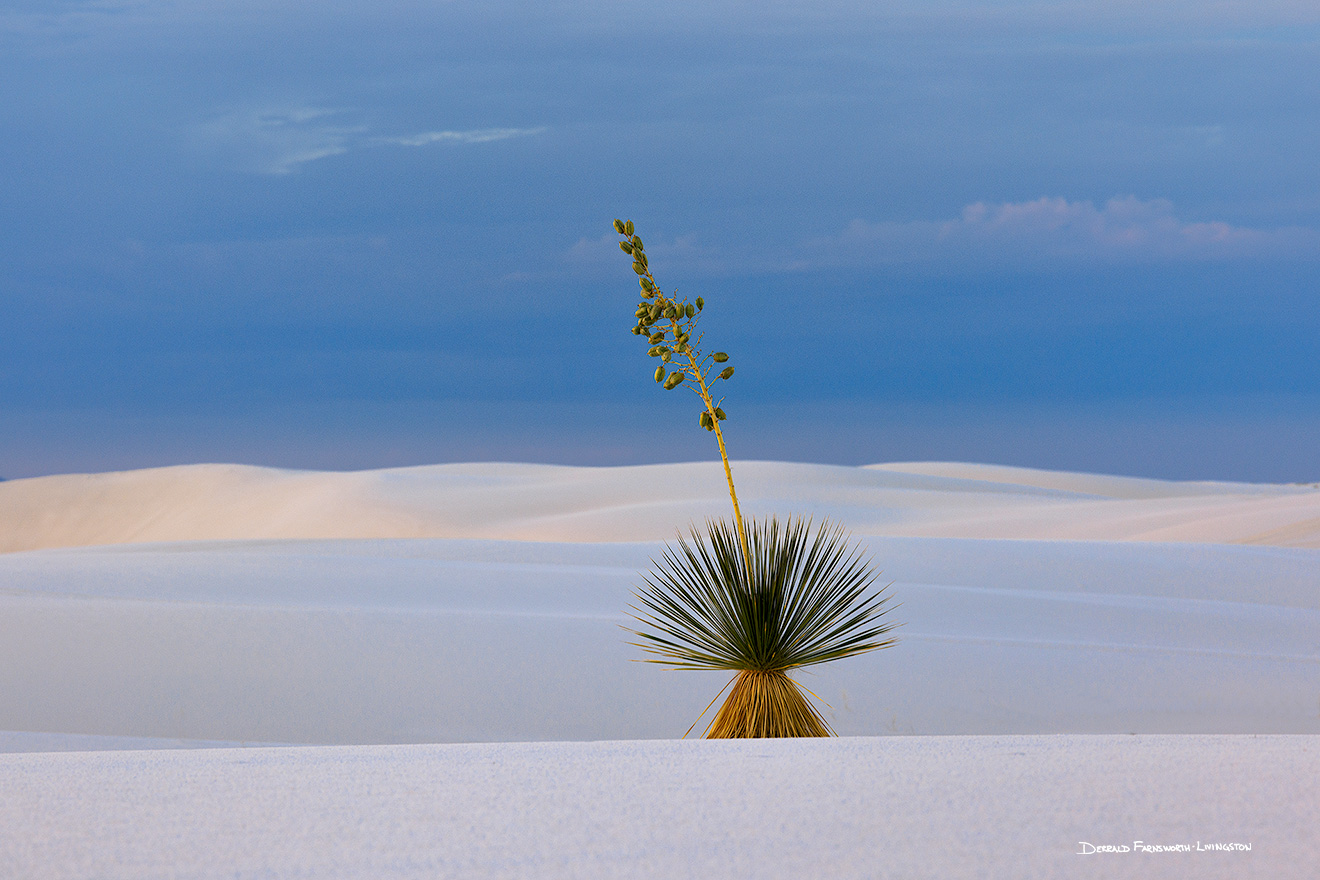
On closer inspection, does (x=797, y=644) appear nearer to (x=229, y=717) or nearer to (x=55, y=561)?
(x=229, y=717)

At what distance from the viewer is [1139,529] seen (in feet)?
96.7

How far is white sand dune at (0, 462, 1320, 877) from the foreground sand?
0.6 inches

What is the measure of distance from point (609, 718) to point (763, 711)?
3497 millimetres

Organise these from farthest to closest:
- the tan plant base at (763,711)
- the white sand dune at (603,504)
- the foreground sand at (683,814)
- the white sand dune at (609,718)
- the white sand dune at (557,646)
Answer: the white sand dune at (603,504) → the white sand dune at (557,646) → the tan plant base at (763,711) → the white sand dune at (609,718) → the foreground sand at (683,814)

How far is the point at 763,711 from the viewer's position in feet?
22.3

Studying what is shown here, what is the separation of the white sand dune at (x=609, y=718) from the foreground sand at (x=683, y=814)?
16mm

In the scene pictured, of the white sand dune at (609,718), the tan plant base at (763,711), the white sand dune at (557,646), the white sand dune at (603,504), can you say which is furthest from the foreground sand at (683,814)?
the white sand dune at (603,504)

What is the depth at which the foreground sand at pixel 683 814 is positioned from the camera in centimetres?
307

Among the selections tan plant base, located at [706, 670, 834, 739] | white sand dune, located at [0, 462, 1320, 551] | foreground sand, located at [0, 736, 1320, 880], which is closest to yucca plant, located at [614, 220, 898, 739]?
tan plant base, located at [706, 670, 834, 739]

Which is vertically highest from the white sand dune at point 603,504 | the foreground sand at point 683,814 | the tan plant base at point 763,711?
the white sand dune at point 603,504

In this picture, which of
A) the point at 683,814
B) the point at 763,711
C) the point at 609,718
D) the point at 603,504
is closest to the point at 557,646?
the point at 609,718

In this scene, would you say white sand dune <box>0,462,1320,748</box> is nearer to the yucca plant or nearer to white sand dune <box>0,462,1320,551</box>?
the yucca plant

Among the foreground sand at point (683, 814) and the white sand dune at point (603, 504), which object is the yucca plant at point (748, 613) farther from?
the white sand dune at point (603, 504)

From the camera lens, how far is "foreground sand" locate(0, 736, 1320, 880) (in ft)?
10.1
